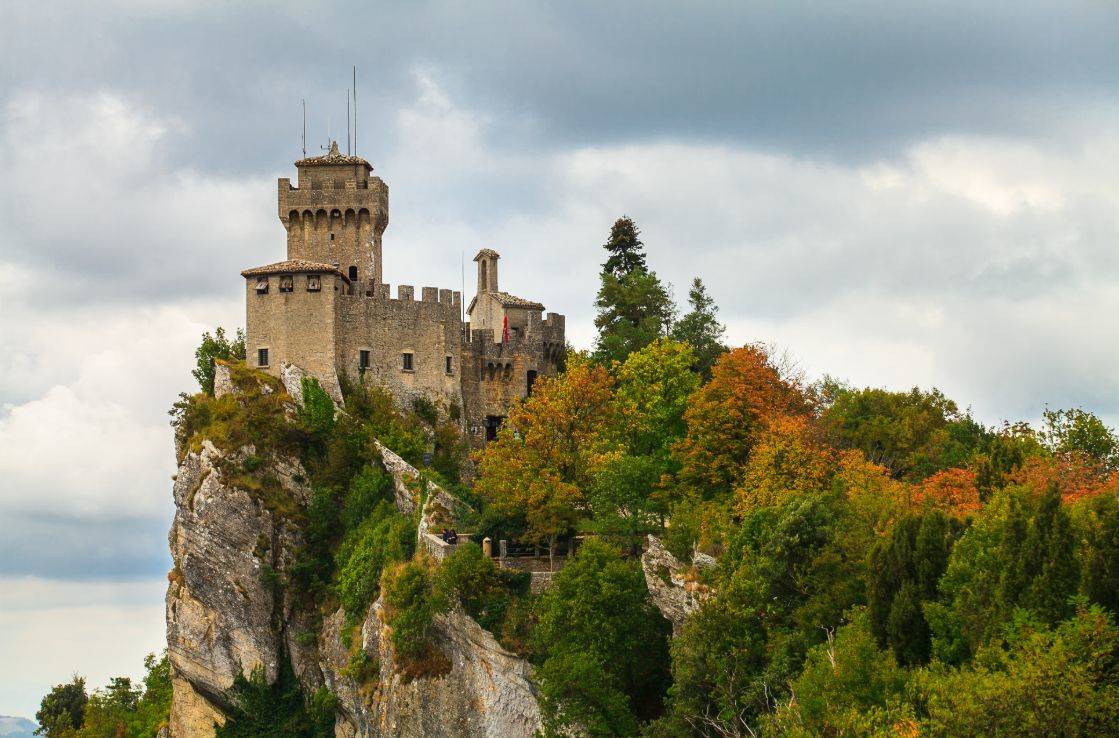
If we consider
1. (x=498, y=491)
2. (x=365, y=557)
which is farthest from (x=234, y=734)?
(x=498, y=491)

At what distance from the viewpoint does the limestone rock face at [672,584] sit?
57.8m

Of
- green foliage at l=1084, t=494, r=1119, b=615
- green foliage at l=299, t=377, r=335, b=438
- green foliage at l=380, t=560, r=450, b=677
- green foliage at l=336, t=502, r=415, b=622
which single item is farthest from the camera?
green foliage at l=299, t=377, r=335, b=438

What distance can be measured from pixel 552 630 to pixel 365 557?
12.9 metres

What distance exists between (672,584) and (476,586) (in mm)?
8632

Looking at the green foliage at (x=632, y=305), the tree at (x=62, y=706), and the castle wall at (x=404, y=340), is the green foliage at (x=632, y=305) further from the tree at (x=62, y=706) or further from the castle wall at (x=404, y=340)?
the tree at (x=62, y=706)

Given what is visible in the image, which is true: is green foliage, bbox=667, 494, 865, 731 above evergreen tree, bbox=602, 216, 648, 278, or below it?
below

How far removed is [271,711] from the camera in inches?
2854

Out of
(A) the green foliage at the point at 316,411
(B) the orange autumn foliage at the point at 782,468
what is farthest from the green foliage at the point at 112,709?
(B) the orange autumn foliage at the point at 782,468

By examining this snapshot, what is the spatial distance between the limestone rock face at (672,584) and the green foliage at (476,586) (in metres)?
6.52

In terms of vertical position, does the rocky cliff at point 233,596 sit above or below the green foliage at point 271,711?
above

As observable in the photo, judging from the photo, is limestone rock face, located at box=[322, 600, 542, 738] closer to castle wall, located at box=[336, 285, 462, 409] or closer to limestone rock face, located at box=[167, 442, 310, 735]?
limestone rock face, located at box=[167, 442, 310, 735]

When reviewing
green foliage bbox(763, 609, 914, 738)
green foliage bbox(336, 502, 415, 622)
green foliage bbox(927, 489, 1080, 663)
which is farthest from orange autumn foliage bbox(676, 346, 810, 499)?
green foliage bbox(927, 489, 1080, 663)

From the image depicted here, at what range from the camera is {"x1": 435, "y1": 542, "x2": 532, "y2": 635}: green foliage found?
207ft

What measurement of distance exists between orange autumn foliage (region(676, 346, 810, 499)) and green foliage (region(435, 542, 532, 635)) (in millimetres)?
8651
